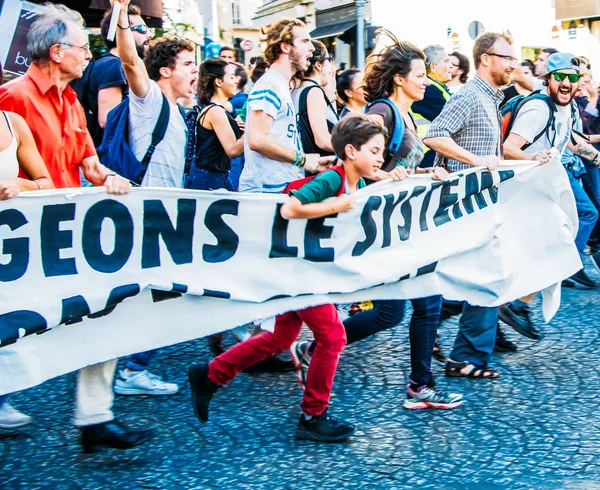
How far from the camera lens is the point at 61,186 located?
400 centimetres

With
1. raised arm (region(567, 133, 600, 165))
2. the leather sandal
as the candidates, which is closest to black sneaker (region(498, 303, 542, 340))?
the leather sandal

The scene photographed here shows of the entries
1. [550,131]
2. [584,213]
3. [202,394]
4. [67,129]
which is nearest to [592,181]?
[584,213]

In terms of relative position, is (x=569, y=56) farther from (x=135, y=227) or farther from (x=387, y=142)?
(x=135, y=227)

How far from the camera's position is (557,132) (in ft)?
19.6

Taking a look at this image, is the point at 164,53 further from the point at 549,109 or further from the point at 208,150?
the point at 549,109

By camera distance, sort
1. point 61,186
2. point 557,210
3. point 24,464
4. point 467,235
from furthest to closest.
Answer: point 557,210 < point 467,235 < point 61,186 < point 24,464

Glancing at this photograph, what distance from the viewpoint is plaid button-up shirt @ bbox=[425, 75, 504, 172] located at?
4.98 meters

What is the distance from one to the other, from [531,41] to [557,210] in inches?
812

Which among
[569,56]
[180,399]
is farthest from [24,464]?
[569,56]

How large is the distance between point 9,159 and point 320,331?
1.48 m

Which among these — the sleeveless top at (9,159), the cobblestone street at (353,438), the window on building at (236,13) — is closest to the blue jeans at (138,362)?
the cobblestone street at (353,438)

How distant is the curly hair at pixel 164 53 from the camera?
4840mm

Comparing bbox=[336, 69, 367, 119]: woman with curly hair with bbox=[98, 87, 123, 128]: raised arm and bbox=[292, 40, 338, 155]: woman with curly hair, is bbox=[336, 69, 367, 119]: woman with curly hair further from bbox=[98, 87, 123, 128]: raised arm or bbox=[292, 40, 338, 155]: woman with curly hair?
bbox=[98, 87, 123, 128]: raised arm

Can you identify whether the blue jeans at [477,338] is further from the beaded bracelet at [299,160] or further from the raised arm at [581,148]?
the raised arm at [581,148]
